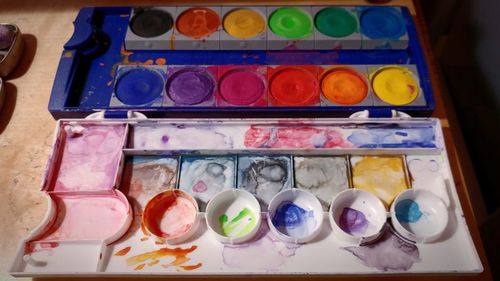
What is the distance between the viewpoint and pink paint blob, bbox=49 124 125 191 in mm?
993

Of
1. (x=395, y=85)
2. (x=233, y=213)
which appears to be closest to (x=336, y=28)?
(x=395, y=85)

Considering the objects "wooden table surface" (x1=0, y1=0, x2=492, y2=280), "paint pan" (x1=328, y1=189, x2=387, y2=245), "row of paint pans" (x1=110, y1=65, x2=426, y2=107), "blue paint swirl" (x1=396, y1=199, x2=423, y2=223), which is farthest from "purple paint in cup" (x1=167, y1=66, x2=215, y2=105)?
"blue paint swirl" (x1=396, y1=199, x2=423, y2=223)

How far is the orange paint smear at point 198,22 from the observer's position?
1255mm

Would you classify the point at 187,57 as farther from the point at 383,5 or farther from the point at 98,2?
the point at 383,5

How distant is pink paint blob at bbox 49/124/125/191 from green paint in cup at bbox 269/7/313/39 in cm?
52

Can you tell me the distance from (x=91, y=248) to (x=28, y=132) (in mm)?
436

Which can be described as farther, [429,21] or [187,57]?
[429,21]

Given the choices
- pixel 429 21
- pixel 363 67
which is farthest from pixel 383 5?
pixel 429 21

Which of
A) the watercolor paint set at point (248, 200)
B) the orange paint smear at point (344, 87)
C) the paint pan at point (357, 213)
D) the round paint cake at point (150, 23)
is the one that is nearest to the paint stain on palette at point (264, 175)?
the watercolor paint set at point (248, 200)

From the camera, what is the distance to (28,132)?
45.8 inches

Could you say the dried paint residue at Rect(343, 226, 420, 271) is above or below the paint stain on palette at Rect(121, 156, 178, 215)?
below

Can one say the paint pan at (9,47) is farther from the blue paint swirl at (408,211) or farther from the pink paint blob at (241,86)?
the blue paint swirl at (408,211)

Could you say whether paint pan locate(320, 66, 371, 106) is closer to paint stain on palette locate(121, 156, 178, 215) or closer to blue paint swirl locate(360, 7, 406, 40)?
blue paint swirl locate(360, 7, 406, 40)

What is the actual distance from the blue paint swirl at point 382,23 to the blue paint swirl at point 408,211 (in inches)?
19.9
